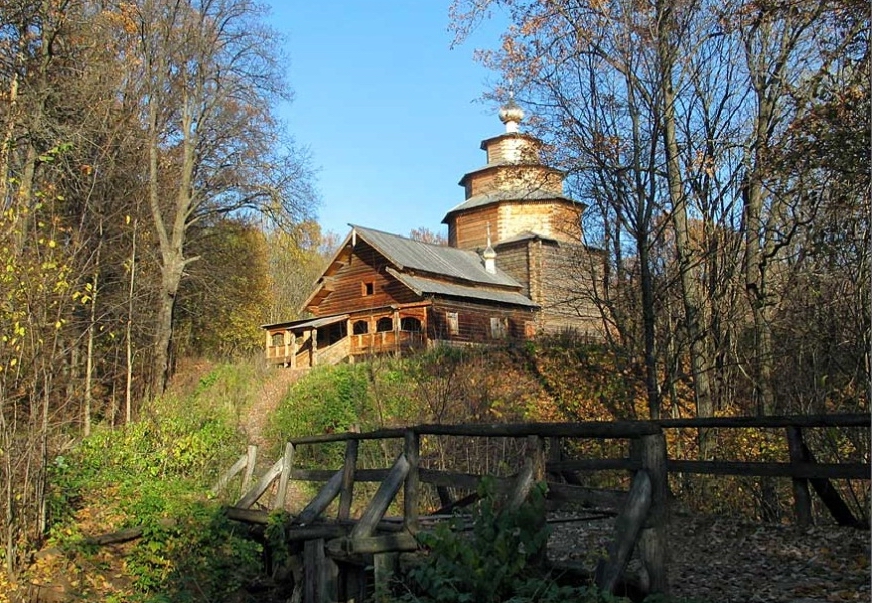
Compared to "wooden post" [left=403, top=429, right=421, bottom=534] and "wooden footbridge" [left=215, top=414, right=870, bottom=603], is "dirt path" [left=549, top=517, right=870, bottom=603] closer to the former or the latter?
"wooden footbridge" [left=215, top=414, right=870, bottom=603]

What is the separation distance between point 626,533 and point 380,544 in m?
2.79

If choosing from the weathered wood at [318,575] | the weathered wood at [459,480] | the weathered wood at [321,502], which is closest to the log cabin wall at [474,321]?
the weathered wood at [321,502]

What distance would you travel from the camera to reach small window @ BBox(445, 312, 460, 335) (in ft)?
104

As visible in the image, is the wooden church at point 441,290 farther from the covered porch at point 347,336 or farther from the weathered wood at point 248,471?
the weathered wood at point 248,471

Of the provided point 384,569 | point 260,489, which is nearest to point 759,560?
point 384,569

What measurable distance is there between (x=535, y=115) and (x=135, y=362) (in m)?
15.0

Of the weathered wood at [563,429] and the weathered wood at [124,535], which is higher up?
the weathered wood at [563,429]

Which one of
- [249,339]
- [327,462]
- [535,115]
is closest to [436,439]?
[327,462]

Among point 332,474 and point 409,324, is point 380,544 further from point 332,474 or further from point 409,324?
point 409,324

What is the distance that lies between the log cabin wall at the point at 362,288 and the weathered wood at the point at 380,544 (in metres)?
24.5

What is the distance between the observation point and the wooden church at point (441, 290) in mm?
30906

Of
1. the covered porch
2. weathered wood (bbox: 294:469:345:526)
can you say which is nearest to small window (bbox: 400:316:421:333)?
the covered porch

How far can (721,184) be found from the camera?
561 inches

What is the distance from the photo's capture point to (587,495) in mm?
6250
